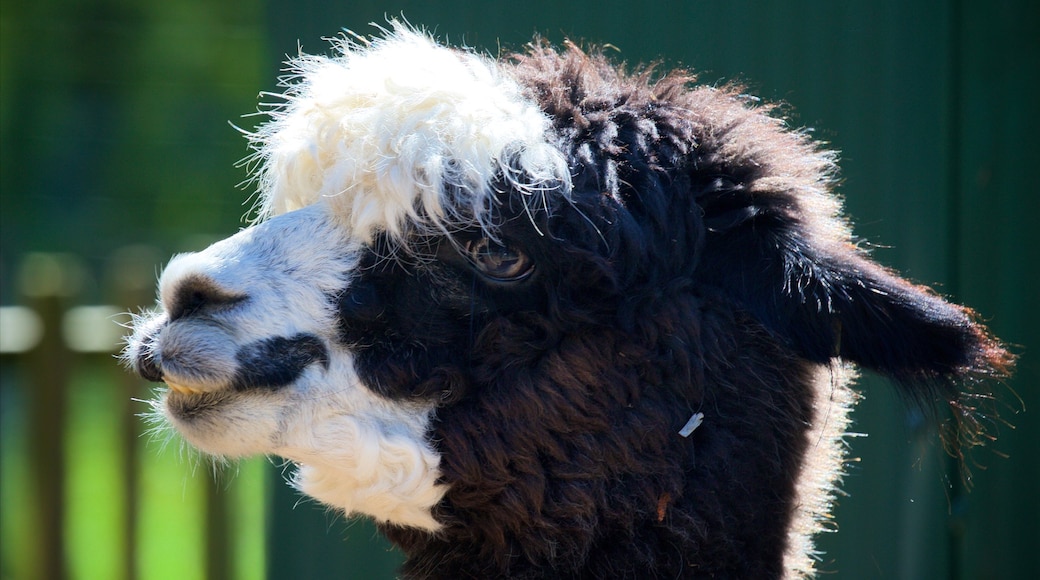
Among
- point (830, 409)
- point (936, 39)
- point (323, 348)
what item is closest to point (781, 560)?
point (830, 409)

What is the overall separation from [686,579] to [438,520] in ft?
1.45

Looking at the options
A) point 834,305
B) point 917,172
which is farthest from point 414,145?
point 917,172

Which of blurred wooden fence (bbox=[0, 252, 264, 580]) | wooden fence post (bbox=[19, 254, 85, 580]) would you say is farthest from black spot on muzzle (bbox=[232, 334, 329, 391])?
wooden fence post (bbox=[19, 254, 85, 580])

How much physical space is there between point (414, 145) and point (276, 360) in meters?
0.44

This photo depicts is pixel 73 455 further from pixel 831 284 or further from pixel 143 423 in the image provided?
pixel 831 284

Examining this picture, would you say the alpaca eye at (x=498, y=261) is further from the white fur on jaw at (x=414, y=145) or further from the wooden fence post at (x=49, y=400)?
the wooden fence post at (x=49, y=400)

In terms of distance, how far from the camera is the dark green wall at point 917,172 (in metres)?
3.50

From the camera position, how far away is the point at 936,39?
11.6ft

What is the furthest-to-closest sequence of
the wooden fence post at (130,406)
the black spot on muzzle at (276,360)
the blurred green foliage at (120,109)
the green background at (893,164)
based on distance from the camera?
the blurred green foliage at (120,109) → the wooden fence post at (130,406) → the green background at (893,164) → the black spot on muzzle at (276,360)

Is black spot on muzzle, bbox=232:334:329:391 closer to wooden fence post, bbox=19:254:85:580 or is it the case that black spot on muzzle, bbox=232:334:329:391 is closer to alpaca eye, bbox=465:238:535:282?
alpaca eye, bbox=465:238:535:282

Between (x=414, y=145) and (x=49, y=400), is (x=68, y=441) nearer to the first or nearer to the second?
(x=49, y=400)

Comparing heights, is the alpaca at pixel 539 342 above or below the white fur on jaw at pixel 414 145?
below

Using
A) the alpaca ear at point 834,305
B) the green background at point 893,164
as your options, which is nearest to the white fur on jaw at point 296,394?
the alpaca ear at point 834,305

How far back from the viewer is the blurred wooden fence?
11.5 ft
